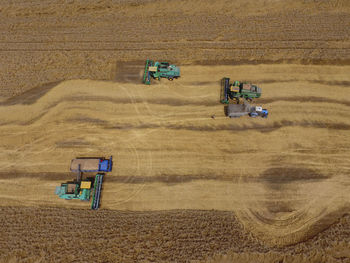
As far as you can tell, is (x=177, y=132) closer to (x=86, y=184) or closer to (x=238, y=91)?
(x=238, y=91)

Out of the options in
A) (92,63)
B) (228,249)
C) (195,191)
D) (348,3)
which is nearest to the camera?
(228,249)

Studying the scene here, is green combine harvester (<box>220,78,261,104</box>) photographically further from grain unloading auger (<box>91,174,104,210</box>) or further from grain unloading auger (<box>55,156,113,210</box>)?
grain unloading auger (<box>91,174,104,210</box>)

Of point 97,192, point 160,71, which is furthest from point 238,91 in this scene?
point 97,192

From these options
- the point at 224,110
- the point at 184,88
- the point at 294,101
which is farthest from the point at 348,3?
the point at 184,88

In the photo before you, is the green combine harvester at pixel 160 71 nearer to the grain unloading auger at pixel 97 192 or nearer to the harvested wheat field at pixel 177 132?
the harvested wheat field at pixel 177 132

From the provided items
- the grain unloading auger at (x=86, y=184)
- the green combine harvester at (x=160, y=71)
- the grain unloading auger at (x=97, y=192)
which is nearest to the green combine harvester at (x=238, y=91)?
the green combine harvester at (x=160, y=71)

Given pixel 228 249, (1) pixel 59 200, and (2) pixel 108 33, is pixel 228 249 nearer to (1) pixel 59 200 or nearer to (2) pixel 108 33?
(1) pixel 59 200

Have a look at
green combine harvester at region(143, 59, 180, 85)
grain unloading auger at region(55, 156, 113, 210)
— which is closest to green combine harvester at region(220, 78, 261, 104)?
green combine harvester at region(143, 59, 180, 85)
